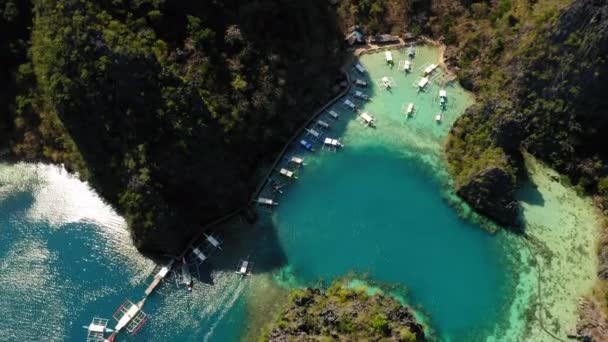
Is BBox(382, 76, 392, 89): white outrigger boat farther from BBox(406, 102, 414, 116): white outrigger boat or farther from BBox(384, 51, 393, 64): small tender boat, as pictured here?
BBox(406, 102, 414, 116): white outrigger boat

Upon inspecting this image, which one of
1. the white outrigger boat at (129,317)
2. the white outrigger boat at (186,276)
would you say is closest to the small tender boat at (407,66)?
the white outrigger boat at (186,276)

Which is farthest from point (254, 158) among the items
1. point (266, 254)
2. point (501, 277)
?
point (501, 277)

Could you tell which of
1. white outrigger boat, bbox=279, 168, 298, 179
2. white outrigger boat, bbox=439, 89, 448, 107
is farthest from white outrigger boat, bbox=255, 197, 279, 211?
white outrigger boat, bbox=439, 89, 448, 107

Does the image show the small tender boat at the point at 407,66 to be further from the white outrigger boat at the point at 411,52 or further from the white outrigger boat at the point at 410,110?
the white outrigger boat at the point at 410,110

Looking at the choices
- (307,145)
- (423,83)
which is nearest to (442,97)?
(423,83)

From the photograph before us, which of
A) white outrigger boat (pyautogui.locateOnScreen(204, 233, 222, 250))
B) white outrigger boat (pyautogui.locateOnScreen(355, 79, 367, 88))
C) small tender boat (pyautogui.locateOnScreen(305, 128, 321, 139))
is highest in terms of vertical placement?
white outrigger boat (pyautogui.locateOnScreen(355, 79, 367, 88))

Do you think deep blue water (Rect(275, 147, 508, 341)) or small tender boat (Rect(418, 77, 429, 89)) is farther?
small tender boat (Rect(418, 77, 429, 89))

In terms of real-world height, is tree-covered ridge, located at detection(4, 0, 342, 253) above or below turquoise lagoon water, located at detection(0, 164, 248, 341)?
above

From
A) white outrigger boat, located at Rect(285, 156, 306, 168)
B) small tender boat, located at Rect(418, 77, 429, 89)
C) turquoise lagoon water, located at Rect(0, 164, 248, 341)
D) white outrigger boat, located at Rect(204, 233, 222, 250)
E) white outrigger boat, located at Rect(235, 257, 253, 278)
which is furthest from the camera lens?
small tender boat, located at Rect(418, 77, 429, 89)
